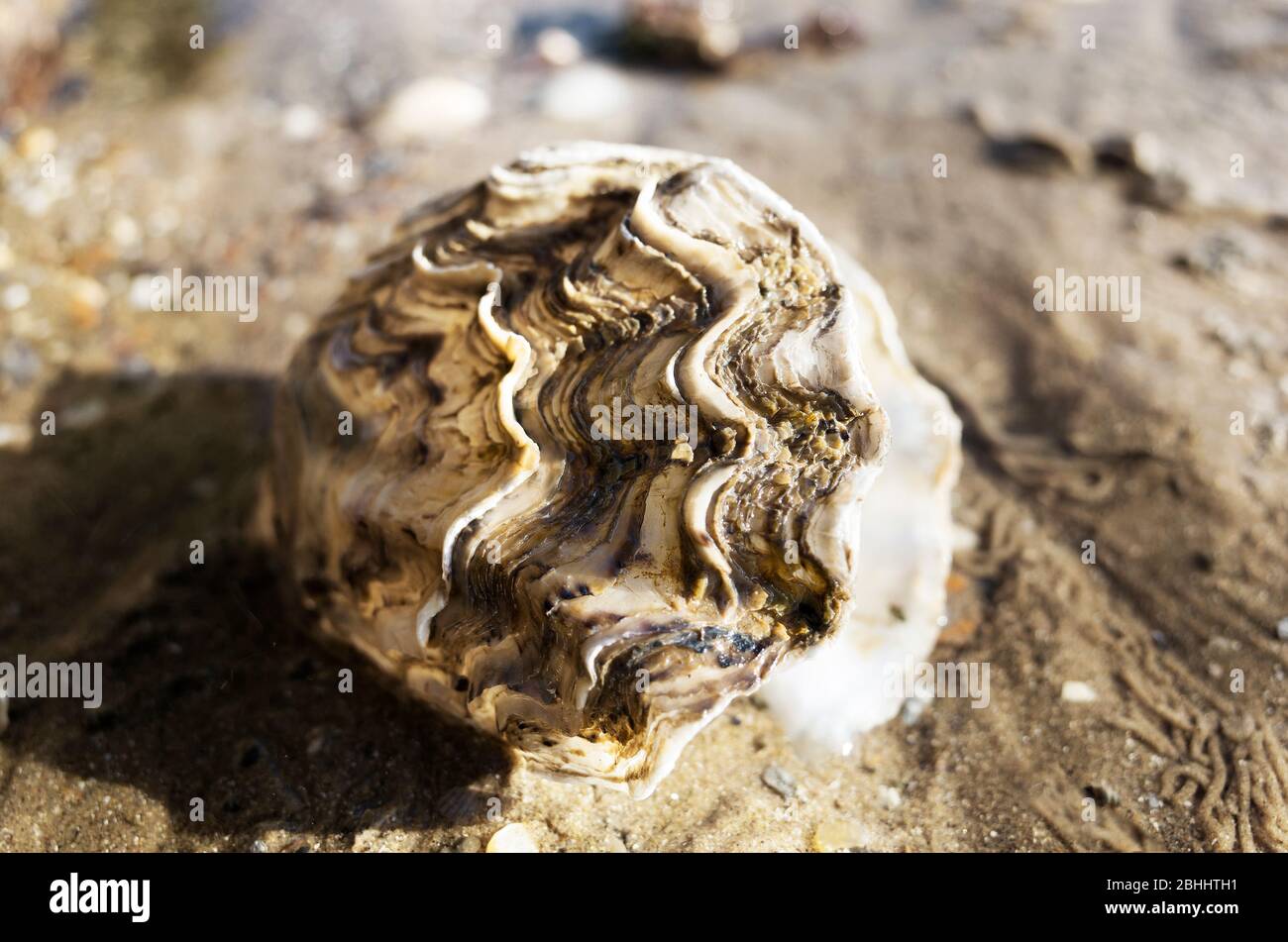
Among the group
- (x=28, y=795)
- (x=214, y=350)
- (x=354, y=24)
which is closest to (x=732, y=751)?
(x=28, y=795)

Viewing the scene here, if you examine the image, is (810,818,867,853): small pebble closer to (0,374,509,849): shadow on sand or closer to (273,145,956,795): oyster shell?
(273,145,956,795): oyster shell

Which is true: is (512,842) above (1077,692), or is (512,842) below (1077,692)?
below

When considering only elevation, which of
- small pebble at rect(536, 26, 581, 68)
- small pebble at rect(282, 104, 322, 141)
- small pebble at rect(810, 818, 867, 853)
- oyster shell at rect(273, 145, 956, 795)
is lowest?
small pebble at rect(810, 818, 867, 853)

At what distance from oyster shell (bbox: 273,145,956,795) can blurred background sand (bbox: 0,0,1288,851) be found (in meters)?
0.41

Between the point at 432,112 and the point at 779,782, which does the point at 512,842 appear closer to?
the point at 779,782

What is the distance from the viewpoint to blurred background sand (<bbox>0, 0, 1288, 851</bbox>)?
10.7 ft

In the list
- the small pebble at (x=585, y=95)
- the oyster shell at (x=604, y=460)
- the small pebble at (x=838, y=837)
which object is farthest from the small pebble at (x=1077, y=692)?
the small pebble at (x=585, y=95)

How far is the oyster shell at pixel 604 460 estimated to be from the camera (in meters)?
2.68

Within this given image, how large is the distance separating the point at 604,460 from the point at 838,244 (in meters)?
2.94

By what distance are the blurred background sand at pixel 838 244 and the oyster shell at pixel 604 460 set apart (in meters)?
0.41

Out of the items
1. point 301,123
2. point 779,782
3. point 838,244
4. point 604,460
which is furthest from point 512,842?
point 301,123

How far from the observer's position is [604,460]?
2947 mm

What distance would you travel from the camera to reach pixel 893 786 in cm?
333

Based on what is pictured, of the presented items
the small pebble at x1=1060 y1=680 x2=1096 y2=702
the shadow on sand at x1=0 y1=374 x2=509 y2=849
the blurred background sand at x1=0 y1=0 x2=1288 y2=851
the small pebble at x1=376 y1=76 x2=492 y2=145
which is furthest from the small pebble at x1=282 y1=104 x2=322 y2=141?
the small pebble at x1=1060 y1=680 x2=1096 y2=702
